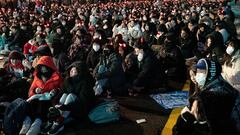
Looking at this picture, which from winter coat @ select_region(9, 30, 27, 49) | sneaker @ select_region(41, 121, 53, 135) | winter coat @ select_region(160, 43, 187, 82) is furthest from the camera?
winter coat @ select_region(9, 30, 27, 49)

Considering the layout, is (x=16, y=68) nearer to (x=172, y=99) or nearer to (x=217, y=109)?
(x=172, y=99)

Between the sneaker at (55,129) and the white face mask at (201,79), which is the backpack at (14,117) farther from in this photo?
the white face mask at (201,79)

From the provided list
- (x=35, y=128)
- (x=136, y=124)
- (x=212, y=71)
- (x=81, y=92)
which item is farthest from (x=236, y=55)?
(x=35, y=128)

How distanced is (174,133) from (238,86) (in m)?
3.12

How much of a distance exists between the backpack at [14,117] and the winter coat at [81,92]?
89 cm

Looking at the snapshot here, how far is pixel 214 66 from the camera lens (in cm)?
633

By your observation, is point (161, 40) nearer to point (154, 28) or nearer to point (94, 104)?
point (154, 28)

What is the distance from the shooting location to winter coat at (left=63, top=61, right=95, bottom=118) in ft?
26.9

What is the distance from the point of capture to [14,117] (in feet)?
25.4

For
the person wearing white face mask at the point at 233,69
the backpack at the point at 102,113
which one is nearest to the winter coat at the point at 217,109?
the backpack at the point at 102,113

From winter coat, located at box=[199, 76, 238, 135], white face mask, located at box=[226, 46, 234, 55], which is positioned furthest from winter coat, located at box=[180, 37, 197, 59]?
winter coat, located at box=[199, 76, 238, 135]

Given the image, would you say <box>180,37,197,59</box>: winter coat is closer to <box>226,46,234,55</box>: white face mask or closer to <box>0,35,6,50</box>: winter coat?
<box>226,46,234,55</box>: white face mask

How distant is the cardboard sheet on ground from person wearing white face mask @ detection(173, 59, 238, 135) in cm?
291

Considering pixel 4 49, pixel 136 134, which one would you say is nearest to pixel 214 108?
pixel 136 134
